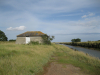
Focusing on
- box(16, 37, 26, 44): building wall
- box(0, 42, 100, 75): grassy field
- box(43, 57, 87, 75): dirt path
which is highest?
box(16, 37, 26, 44): building wall

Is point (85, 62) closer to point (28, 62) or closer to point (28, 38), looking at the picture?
point (28, 62)

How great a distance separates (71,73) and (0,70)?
479 centimetres

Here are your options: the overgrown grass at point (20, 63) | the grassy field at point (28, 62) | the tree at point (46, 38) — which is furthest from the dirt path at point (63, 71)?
the tree at point (46, 38)

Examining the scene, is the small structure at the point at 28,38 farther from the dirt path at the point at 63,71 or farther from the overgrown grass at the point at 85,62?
the dirt path at the point at 63,71

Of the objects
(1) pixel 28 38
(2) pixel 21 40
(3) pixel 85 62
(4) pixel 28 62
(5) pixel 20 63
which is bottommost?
(3) pixel 85 62

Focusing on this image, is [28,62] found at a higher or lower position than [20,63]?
lower

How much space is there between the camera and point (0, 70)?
463 cm

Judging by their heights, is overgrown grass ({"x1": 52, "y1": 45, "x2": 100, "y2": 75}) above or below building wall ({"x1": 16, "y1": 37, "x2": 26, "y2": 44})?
below

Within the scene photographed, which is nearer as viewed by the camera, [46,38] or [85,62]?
[85,62]

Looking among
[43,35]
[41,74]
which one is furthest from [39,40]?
[41,74]

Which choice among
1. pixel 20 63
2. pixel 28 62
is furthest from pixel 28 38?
pixel 20 63

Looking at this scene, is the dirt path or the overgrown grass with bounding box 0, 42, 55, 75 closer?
the overgrown grass with bounding box 0, 42, 55, 75

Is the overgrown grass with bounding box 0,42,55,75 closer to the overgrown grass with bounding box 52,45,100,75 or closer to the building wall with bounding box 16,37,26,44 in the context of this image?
the overgrown grass with bounding box 52,45,100,75

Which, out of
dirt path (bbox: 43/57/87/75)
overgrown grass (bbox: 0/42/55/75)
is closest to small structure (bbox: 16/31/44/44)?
overgrown grass (bbox: 0/42/55/75)
